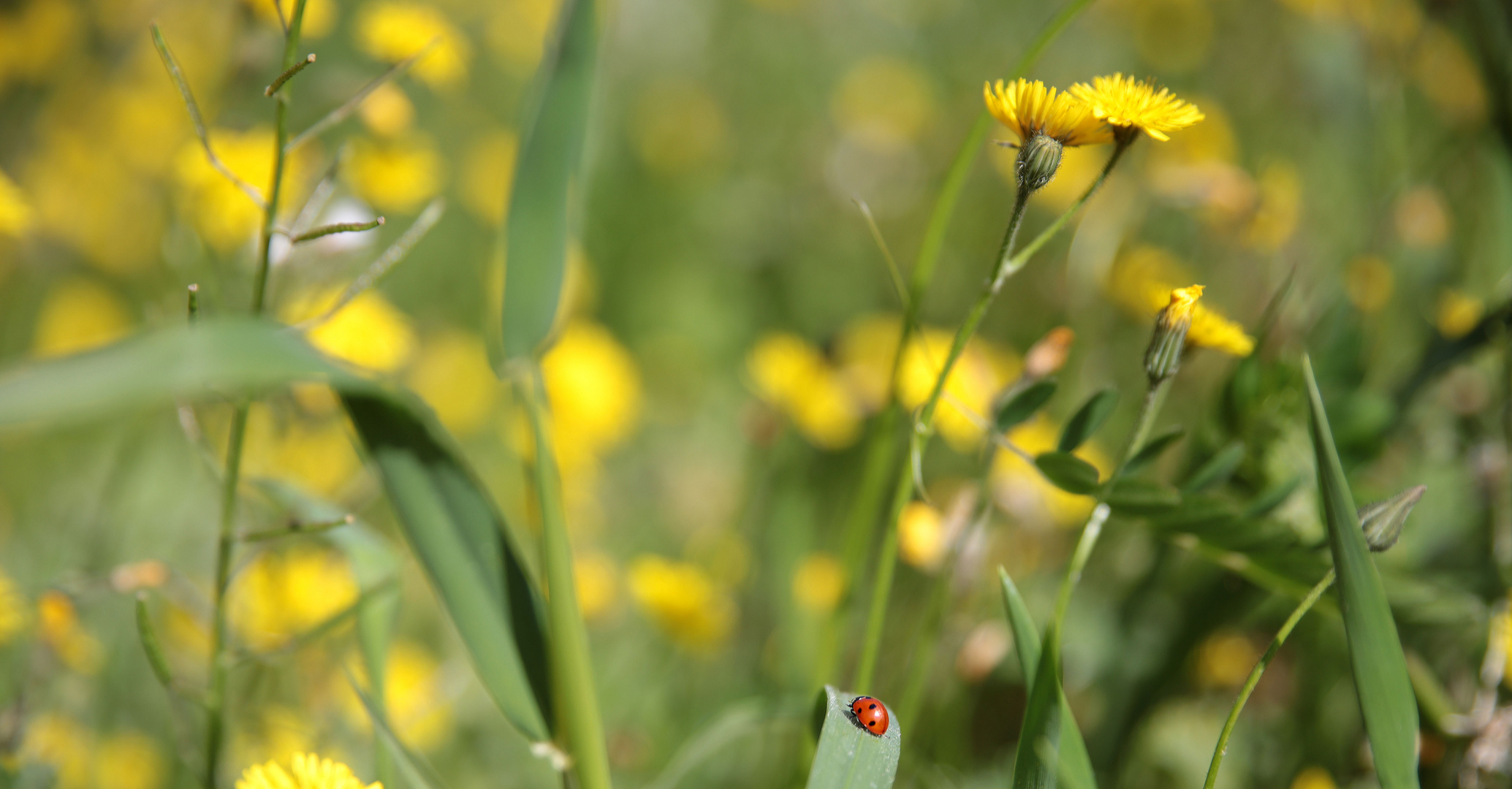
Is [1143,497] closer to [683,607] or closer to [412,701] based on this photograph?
[683,607]

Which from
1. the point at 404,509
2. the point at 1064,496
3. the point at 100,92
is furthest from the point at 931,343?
the point at 100,92

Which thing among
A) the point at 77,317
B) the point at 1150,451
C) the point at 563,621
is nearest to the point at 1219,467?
the point at 1150,451

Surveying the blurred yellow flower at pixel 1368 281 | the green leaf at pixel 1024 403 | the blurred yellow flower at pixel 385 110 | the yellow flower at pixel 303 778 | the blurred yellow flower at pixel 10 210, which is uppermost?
the blurred yellow flower at pixel 385 110

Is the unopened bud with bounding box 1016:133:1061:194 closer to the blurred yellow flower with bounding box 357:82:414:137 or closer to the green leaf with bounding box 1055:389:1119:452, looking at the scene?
the green leaf with bounding box 1055:389:1119:452

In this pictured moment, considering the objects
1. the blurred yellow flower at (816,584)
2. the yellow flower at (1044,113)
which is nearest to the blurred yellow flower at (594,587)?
the blurred yellow flower at (816,584)

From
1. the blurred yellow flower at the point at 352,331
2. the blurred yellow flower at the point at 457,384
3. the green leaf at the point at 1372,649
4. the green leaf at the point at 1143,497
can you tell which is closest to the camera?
the green leaf at the point at 1372,649

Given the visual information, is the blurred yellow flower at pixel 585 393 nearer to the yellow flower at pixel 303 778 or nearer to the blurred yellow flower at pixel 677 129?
the yellow flower at pixel 303 778
